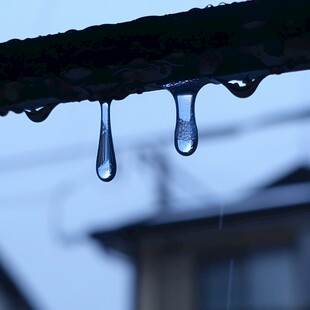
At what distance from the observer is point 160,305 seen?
3.58 ft

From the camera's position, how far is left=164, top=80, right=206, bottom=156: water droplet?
500 mm

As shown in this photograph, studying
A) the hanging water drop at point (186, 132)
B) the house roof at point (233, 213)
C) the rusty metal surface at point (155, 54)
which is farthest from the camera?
the house roof at point (233, 213)

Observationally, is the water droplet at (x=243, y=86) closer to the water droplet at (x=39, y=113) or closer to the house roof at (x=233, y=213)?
the water droplet at (x=39, y=113)

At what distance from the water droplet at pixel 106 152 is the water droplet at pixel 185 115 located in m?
0.05

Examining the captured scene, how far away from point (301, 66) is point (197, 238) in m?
0.77

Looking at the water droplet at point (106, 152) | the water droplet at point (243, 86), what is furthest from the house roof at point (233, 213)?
the water droplet at point (243, 86)

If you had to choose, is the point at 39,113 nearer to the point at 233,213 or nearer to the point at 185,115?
the point at 185,115

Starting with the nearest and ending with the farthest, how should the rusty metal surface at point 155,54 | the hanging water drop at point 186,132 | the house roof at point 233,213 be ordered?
the rusty metal surface at point 155,54 → the hanging water drop at point 186,132 → the house roof at point 233,213

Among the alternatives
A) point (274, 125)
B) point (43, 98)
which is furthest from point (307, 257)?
point (43, 98)

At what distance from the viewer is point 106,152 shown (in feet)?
1.95

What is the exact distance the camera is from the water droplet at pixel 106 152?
562 millimetres

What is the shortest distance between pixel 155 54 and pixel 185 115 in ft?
0.31

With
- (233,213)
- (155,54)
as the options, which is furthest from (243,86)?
A: (233,213)

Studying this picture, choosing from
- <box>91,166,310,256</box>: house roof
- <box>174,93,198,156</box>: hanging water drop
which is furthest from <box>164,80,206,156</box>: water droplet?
<box>91,166,310,256</box>: house roof
